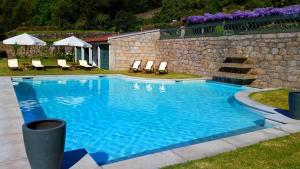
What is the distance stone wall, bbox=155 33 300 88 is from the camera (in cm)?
1318

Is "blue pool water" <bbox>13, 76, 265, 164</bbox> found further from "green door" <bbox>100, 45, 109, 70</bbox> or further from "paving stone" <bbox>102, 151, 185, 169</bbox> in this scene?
"green door" <bbox>100, 45, 109, 70</bbox>

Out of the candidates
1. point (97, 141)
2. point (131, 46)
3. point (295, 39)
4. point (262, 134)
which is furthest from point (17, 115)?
point (131, 46)

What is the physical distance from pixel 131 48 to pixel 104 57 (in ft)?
7.81

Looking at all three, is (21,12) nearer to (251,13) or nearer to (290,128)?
(251,13)

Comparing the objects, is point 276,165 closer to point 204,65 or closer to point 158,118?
point 158,118

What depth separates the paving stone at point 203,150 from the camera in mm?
5105

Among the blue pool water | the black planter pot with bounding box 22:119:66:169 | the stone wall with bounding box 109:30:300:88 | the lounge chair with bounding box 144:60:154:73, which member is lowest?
the blue pool water

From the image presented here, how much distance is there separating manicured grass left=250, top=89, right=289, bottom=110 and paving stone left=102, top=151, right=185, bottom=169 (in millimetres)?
5559

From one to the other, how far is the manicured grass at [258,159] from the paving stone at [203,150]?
0.64ft

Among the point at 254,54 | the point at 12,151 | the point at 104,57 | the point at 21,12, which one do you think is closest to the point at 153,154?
the point at 12,151

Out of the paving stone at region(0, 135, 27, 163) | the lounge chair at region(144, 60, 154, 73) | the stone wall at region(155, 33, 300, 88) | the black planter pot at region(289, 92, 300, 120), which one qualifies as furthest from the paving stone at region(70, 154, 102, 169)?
the lounge chair at region(144, 60, 154, 73)

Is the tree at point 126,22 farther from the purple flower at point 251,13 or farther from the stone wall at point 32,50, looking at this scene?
the purple flower at point 251,13

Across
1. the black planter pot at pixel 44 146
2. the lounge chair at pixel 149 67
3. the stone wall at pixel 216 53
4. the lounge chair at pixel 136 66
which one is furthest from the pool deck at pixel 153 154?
the lounge chair at pixel 136 66

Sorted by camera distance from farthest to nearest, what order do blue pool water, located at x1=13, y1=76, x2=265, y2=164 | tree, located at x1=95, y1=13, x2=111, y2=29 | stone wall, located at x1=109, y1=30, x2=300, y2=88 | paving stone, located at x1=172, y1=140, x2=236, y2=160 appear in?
tree, located at x1=95, y1=13, x2=111, y2=29 → stone wall, located at x1=109, y1=30, x2=300, y2=88 → blue pool water, located at x1=13, y1=76, x2=265, y2=164 → paving stone, located at x1=172, y1=140, x2=236, y2=160
